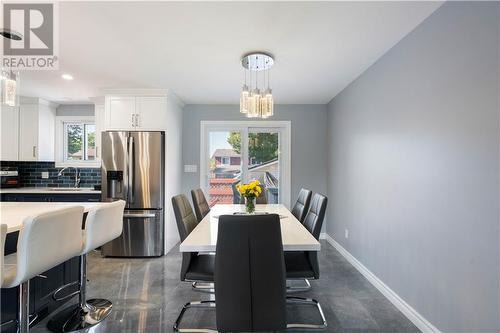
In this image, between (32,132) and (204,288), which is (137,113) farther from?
(204,288)

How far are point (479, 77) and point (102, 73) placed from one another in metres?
3.47

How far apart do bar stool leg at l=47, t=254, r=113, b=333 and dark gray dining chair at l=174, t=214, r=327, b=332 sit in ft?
4.16

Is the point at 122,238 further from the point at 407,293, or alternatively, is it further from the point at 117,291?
the point at 407,293

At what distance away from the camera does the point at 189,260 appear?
5.98ft

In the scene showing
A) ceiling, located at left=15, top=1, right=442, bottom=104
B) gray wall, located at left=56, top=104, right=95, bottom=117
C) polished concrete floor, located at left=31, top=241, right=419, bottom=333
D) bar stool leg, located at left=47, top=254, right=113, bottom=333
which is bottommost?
polished concrete floor, located at left=31, top=241, right=419, bottom=333

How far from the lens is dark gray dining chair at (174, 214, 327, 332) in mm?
1330

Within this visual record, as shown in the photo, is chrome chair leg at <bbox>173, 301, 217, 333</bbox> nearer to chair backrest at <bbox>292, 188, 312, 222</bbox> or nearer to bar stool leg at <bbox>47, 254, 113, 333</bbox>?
bar stool leg at <bbox>47, 254, 113, 333</bbox>

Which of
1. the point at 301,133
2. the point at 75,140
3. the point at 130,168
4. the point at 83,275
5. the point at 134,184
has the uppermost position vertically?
the point at 301,133

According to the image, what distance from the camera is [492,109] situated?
4.49ft

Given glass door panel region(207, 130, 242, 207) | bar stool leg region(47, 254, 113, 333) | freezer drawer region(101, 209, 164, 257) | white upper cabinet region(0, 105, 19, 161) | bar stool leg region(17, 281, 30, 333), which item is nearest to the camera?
bar stool leg region(17, 281, 30, 333)

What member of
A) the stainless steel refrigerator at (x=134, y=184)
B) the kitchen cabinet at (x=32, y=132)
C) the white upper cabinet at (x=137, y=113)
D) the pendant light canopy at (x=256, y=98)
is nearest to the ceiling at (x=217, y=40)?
the pendant light canopy at (x=256, y=98)

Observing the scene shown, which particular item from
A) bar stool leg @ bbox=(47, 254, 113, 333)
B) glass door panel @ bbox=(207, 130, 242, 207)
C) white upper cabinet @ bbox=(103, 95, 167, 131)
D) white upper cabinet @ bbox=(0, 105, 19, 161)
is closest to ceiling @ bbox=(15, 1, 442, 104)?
white upper cabinet @ bbox=(103, 95, 167, 131)

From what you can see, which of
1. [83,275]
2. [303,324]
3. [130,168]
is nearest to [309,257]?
A: [303,324]

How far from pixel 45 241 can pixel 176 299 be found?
1.32 meters
